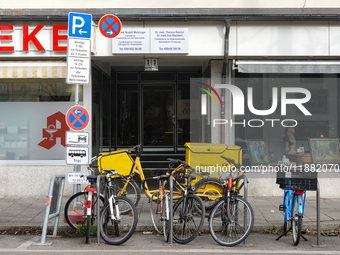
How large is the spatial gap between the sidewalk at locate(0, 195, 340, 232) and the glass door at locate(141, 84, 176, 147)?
16.0 ft

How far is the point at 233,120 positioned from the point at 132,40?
3.06 metres

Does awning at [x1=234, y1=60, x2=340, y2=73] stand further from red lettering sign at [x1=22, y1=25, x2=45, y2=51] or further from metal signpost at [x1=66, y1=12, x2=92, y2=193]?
red lettering sign at [x1=22, y1=25, x2=45, y2=51]

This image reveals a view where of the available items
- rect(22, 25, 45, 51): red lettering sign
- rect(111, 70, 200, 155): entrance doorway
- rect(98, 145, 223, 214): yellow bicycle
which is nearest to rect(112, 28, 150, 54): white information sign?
rect(22, 25, 45, 51): red lettering sign

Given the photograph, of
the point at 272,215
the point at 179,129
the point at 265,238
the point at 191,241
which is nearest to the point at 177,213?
the point at 191,241

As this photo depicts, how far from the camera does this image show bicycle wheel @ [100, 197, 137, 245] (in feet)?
19.1

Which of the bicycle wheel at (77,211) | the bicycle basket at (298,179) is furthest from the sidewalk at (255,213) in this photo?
the bicycle basket at (298,179)

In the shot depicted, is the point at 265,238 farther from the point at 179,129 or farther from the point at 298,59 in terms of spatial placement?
the point at 179,129

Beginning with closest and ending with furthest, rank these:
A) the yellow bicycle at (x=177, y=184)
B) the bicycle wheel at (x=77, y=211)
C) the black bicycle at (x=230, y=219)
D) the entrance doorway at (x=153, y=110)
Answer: the black bicycle at (x=230, y=219)
the bicycle wheel at (x=77, y=211)
the yellow bicycle at (x=177, y=184)
the entrance doorway at (x=153, y=110)

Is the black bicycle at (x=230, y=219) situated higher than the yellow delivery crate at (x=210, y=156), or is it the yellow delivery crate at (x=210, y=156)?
the yellow delivery crate at (x=210, y=156)

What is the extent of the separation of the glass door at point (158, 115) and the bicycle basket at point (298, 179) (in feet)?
24.9

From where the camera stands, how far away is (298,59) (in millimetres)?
9266

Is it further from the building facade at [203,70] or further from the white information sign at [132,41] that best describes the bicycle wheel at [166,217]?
the white information sign at [132,41]

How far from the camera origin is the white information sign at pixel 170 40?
29.4 ft
